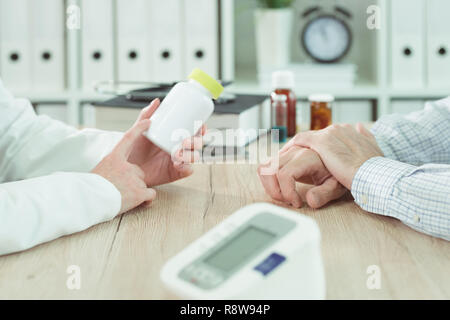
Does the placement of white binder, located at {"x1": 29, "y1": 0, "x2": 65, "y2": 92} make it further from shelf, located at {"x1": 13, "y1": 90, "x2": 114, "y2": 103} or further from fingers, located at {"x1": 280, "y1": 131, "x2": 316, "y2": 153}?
fingers, located at {"x1": 280, "y1": 131, "x2": 316, "y2": 153}

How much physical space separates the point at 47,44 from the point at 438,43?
131cm

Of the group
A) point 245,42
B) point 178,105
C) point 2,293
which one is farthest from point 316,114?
point 245,42

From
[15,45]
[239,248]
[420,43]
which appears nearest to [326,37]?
[420,43]

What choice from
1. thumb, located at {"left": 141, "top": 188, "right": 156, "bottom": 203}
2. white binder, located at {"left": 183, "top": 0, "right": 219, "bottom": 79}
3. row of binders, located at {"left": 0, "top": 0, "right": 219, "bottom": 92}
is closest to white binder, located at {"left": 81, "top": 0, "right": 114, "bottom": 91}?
row of binders, located at {"left": 0, "top": 0, "right": 219, "bottom": 92}

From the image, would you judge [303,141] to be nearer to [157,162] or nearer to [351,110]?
[157,162]

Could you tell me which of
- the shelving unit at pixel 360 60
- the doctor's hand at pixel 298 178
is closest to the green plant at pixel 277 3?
the shelving unit at pixel 360 60

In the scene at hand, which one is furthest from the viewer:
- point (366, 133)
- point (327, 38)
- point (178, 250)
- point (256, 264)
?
point (327, 38)

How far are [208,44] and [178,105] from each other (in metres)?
1.27

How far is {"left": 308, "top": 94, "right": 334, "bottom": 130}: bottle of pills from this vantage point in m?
1.37

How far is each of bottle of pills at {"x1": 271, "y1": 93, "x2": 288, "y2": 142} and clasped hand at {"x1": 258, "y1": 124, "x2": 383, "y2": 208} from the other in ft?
1.07

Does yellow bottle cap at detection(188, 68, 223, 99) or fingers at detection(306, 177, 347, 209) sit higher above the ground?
yellow bottle cap at detection(188, 68, 223, 99)

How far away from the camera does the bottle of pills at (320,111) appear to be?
137 centimetres

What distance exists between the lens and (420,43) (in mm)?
2066

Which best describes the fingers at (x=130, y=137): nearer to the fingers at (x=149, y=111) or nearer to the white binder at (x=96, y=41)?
the fingers at (x=149, y=111)
